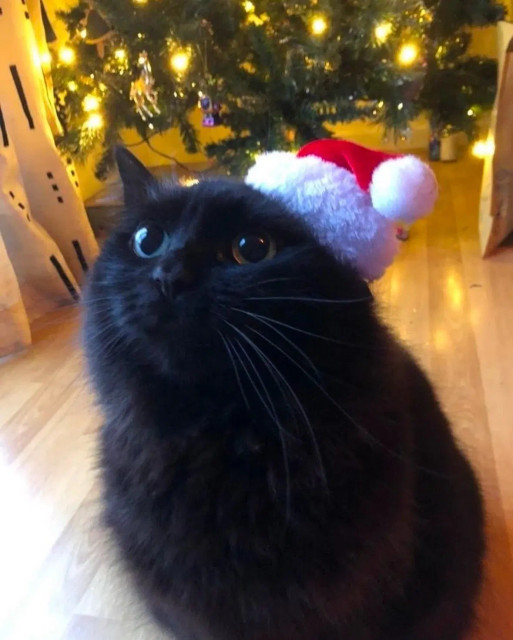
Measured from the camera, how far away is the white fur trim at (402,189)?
0.58 metres

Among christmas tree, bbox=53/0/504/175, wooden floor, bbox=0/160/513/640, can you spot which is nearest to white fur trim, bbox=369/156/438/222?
wooden floor, bbox=0/160/513/640

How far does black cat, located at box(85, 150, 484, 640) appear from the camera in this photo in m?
0.56

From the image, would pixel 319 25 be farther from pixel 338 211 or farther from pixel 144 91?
pixel 338 211

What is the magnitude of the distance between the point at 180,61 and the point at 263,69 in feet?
0.76

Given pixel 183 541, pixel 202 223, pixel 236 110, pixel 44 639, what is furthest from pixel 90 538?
pixel 236 110

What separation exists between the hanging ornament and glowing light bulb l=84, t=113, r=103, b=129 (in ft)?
0.36

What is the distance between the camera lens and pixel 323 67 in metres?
1.70

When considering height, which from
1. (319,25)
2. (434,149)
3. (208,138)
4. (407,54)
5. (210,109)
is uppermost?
(319,25)

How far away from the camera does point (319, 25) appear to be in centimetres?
167

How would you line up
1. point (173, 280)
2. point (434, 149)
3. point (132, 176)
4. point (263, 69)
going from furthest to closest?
point (434, 149), point (263, 69), point (132, 176), point (173, 280)

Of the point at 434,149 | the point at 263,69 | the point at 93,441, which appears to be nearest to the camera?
the point at 93,441

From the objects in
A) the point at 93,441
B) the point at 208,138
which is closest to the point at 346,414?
the point at 93,441

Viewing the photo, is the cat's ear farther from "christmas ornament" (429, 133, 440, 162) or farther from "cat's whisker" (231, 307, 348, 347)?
"christmas ornament" (429, 133, 440, 162)

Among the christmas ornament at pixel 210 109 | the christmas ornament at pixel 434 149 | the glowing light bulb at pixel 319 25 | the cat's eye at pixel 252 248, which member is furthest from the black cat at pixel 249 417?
the christmas ornament at pixel 434 149
